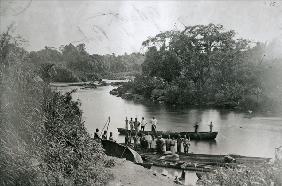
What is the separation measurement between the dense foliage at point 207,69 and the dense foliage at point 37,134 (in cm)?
4161

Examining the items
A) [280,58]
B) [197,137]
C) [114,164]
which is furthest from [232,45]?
[114,164]

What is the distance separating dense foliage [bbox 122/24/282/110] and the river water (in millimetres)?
5578

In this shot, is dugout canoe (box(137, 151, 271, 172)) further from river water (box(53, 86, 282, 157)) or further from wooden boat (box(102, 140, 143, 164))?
river water (box(53, 86, 282, 157))

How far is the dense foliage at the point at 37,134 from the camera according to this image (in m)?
10.5

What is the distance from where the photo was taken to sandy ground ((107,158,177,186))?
45.5 ft

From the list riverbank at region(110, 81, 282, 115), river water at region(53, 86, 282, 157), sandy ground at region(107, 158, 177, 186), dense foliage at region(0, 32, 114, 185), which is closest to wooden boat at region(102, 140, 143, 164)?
sandy ground at region(107, 158, 177, 186)

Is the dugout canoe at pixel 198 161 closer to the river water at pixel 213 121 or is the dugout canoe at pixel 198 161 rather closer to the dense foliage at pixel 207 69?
the river water at pixel 213 121

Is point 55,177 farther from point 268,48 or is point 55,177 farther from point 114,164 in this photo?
point 268,48

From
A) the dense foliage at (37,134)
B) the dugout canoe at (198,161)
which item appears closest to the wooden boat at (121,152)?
the dugout canoe at (198,161)

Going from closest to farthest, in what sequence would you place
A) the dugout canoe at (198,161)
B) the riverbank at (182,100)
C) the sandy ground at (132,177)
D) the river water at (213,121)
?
the sandy ground at (132,177) < the dugout canoe at (198,161) < the river water at (213,121) < the riverbank at (182,100)

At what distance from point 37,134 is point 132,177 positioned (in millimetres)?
4414

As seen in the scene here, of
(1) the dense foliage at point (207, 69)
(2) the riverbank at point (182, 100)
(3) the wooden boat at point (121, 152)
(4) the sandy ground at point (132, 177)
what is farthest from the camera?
(1) the dense foliage at point (207, 69)

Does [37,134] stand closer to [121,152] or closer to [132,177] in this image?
[132,177]

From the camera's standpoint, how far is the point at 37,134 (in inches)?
480
